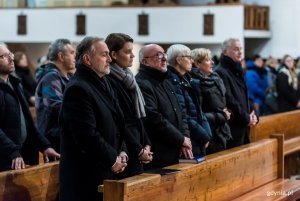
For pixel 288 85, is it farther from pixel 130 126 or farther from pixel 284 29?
pixel 284 29

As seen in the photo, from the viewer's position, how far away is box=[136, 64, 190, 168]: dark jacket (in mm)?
5354

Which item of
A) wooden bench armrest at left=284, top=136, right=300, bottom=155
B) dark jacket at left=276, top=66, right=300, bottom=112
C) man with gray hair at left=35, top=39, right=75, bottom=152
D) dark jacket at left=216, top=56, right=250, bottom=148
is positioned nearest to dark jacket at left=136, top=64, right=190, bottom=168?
man with gray hair at left=35, top=39, right=75, bottom=152

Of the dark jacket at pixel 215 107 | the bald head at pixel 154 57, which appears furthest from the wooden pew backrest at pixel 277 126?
the bald head at pixel 154 57

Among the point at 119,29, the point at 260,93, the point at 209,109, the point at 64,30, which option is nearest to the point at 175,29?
the point at 119,29

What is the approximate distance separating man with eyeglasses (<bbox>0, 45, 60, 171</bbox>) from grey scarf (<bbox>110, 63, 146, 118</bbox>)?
2.47 feet

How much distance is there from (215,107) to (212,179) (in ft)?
3.35

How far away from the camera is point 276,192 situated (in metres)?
6.23

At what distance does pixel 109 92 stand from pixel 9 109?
88cm

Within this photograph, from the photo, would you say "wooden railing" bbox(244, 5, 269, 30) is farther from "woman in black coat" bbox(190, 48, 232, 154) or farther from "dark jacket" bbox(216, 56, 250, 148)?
"woman in black coat" bbox(190, 48, 232, 154)

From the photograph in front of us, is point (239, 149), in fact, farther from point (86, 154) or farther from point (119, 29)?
point (119, 29)

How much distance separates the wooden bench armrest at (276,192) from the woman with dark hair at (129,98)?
→ 4.36 feet

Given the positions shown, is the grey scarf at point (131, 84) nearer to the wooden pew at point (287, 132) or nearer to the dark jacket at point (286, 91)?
the wooden pew at point (287, 132)

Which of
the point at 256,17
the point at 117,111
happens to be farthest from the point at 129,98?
the point at 256,17

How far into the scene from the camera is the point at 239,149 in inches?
246
